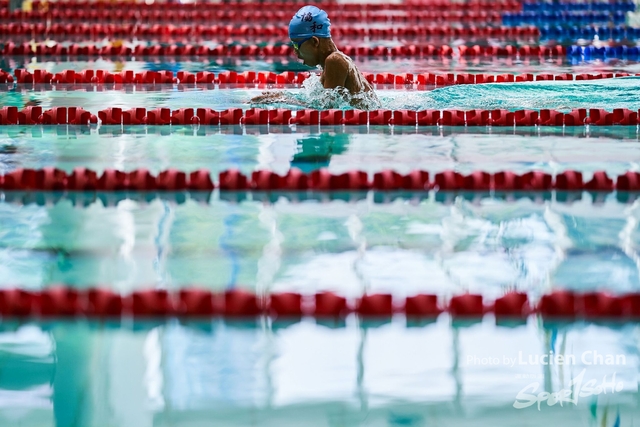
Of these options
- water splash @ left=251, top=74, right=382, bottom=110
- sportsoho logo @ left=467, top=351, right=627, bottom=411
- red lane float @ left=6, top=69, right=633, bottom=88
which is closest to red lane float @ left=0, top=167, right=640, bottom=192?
water splash @ left=251, top=74, right=382, bottom=110

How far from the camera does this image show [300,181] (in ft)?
15.8

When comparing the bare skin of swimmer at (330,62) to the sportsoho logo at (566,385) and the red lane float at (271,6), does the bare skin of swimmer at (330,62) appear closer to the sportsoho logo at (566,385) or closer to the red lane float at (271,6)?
the sportsoho logo at (566,385)

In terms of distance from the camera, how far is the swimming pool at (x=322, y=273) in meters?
2.71

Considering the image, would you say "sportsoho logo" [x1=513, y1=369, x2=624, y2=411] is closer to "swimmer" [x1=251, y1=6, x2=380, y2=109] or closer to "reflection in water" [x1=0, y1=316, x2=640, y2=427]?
"reflection in water" [x1=0, y1=316, x2=640, y2=427]

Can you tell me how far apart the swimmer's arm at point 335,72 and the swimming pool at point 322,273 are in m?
0.33

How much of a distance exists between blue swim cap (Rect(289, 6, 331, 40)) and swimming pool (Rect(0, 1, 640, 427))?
0.57 meters

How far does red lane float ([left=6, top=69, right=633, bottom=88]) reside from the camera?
8.02 m

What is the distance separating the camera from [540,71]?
8789 millimetres

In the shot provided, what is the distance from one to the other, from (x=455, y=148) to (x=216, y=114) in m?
1.61

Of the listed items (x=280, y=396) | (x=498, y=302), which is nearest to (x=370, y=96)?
(x=498, y=302)

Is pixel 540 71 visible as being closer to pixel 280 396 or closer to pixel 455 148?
pixel 455 148

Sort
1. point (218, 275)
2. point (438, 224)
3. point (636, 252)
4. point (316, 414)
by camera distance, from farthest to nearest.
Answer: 1. point (438, 224)
2. point (636, 252)
3. point (218, 275)
4. point (316, 414)

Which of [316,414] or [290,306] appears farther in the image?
[290,306]

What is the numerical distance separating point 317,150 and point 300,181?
831 millimetres
